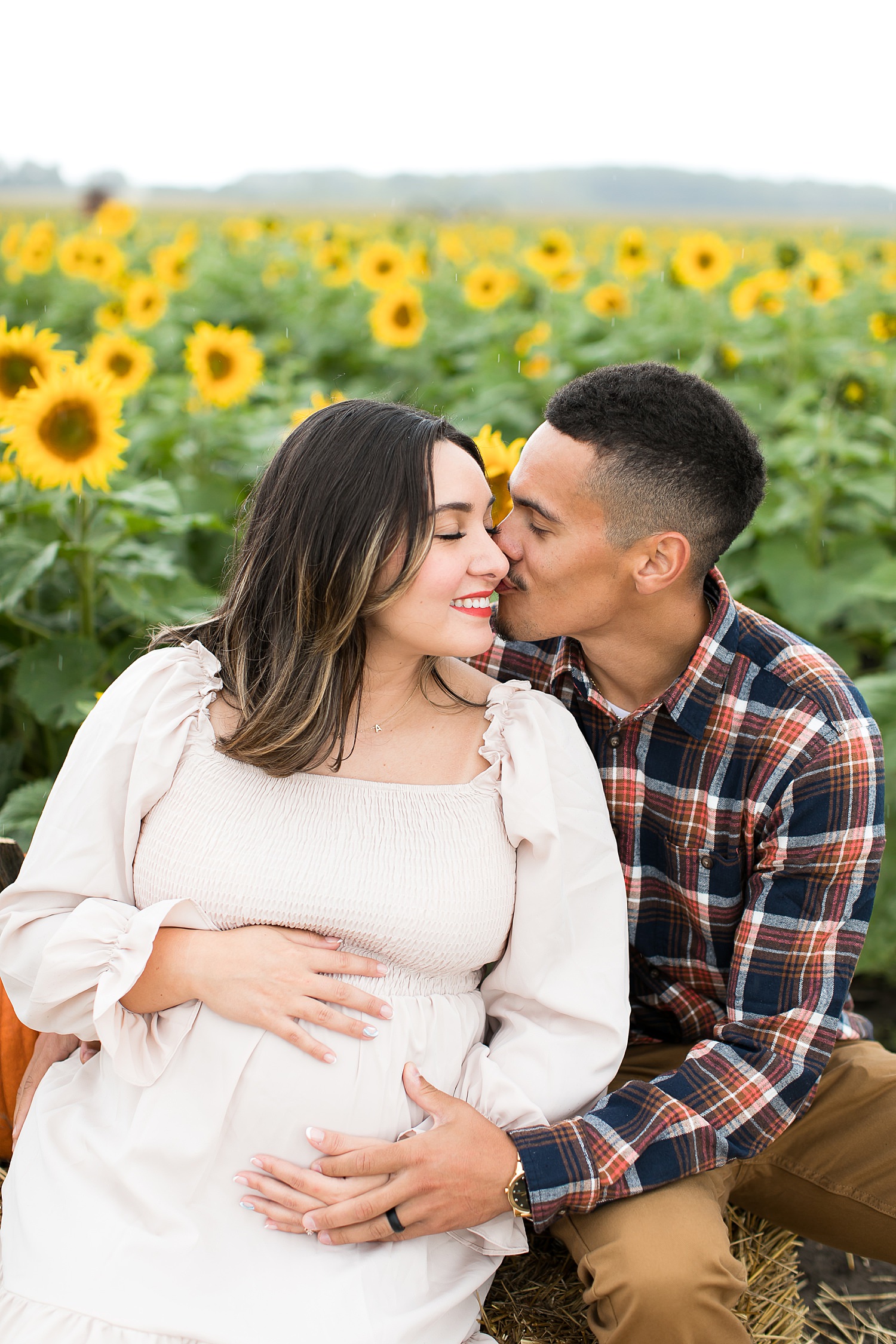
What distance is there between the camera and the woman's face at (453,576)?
7.04 feet

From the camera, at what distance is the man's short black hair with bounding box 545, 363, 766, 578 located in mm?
2381

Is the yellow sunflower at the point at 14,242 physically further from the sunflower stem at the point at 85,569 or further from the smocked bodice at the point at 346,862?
the smocked bodice at the point at 346,862

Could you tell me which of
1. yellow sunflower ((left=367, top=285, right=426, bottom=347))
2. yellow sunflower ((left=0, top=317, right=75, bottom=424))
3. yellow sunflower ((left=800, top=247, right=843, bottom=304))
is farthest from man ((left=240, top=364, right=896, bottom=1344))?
yellow sunflower ((left=800, top=247, right=843, bottom=304))

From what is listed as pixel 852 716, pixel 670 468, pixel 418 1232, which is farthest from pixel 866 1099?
pixel 670 468

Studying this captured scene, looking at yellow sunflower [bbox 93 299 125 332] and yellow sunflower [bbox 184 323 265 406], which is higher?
yellow sunflower [bbox 93 299 125 332]

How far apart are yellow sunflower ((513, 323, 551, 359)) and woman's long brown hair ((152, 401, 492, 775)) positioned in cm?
475

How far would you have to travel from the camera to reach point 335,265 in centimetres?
884

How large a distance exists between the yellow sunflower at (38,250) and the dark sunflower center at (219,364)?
156 inches

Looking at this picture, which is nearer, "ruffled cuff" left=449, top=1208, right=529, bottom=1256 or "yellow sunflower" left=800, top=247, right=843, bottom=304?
"ruffled cuff" left=449, top=1208, right=529, bottom=1256

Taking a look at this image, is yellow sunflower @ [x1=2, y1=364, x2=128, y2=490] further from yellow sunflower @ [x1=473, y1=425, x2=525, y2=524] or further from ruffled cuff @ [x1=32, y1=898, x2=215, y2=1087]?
ruffled cuff @ [x1=32, y1=898, x2=215, y2=1087]

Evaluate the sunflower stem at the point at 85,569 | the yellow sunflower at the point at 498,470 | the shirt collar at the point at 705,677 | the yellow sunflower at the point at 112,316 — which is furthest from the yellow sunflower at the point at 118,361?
the shirt collar at the point at 705,677

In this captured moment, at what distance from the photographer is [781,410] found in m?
5.36

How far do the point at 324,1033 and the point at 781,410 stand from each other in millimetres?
4142

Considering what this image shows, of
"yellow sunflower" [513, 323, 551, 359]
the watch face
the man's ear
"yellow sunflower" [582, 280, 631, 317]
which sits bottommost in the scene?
the watch face
